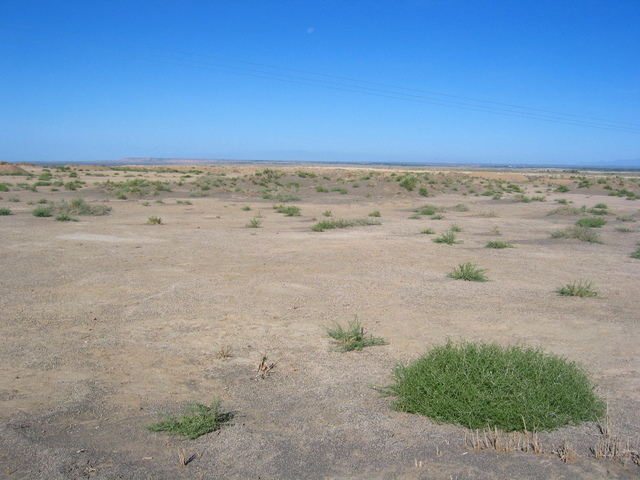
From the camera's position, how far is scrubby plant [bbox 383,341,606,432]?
550 cm

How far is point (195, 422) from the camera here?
18.1 ft

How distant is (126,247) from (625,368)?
14.3 m

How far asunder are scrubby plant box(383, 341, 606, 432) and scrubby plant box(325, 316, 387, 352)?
→ 177 cm

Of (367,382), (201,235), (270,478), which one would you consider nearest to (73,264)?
(201,235)

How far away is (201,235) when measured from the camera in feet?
67.3

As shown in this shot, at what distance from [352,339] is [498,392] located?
3048 mm

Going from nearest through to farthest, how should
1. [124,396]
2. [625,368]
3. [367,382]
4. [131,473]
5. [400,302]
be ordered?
1. [131,473]
2. [124,396]
3. [367,382]
4. [625,368]
5. [400,302]

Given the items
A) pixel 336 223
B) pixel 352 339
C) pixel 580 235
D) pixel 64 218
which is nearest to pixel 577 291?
pixel 352 339

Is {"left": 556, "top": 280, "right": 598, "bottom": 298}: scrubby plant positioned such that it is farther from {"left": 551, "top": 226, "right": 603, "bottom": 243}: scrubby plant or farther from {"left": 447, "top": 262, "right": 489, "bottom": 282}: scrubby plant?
{"left": 551, "top": 226, "right": 603, "bottom": 243}: scrubby plant

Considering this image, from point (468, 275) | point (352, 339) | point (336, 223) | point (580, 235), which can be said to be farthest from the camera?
point (336, 223)

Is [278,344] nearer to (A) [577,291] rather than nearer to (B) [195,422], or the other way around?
(B) [195,422]

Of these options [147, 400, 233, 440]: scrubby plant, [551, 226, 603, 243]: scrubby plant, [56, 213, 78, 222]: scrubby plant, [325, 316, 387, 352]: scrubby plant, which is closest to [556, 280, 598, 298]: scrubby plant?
[325, 316, 387, 352]: scrubby plant

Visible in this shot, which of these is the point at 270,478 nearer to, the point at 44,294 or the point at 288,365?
the point at 288,365

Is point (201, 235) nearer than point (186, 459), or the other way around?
point (186, 459)
